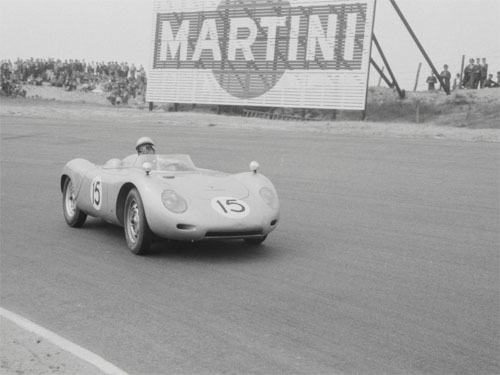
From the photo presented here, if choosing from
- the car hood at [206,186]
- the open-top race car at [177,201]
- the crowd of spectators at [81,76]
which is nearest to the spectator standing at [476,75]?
the crowd of spectators at [81,76]

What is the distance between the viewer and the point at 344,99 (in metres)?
29.0

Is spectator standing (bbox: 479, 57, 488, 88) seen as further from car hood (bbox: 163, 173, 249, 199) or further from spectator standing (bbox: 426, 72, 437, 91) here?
car hood (bbox: 163, 173, 249, 199)

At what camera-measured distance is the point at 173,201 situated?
6.87 m

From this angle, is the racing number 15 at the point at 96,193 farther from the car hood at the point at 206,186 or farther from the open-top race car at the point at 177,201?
the car hood at the point at 206,186

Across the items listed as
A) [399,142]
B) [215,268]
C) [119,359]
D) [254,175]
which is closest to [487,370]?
[119,359]

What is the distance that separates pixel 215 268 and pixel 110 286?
96 cm

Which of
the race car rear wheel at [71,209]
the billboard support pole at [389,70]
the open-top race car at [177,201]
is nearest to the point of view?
the open-top race car at [177,201]

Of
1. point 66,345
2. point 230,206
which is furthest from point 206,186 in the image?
point 66,345

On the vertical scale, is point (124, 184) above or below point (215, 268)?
above

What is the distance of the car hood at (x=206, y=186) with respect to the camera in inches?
277

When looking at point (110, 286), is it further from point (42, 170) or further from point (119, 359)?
point (42, 170)

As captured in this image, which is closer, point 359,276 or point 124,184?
point 359,276

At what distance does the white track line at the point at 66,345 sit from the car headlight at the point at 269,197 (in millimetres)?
2795

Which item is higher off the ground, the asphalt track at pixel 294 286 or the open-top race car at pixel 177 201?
the open-top race car at pixel 177 201
